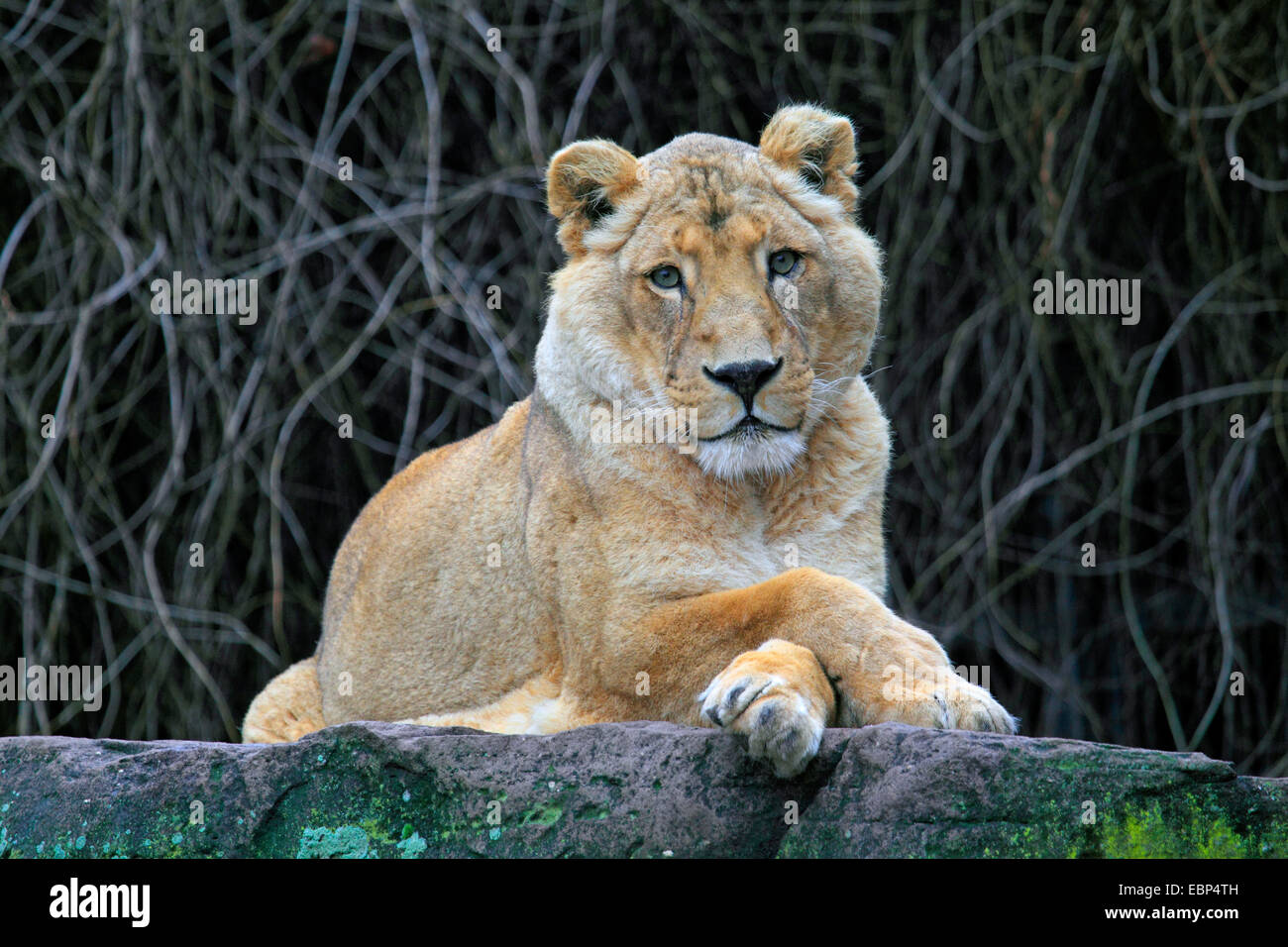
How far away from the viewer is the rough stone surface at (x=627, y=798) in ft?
7.70

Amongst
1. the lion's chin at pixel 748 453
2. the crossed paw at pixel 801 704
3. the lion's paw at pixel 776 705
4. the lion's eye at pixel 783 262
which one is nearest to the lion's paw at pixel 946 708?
the crossed paw at pixel 801 704

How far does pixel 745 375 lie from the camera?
307cm

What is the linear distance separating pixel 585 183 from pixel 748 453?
80 cm

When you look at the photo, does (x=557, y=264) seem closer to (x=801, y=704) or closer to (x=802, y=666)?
(x=802, y=666)

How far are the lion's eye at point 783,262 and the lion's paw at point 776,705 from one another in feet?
2.99

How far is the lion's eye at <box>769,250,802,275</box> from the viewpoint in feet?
10.8

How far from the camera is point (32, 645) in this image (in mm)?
5637

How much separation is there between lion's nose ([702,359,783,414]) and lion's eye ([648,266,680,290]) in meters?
0.25

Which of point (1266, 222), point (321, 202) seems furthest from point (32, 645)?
point (1266, 222)

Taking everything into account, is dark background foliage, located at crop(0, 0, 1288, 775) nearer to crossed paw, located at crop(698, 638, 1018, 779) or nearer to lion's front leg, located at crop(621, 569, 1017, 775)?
lion's front leg, located at crop(621, 569, 1017, 775)

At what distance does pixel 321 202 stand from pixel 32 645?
197cm

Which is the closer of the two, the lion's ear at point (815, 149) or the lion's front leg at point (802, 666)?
the lion's front leg at point (802, 666)

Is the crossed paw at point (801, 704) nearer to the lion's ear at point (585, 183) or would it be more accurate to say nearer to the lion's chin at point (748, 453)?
the lion's chin at point (748, 453)

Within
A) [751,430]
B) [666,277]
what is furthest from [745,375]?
[666,277]
